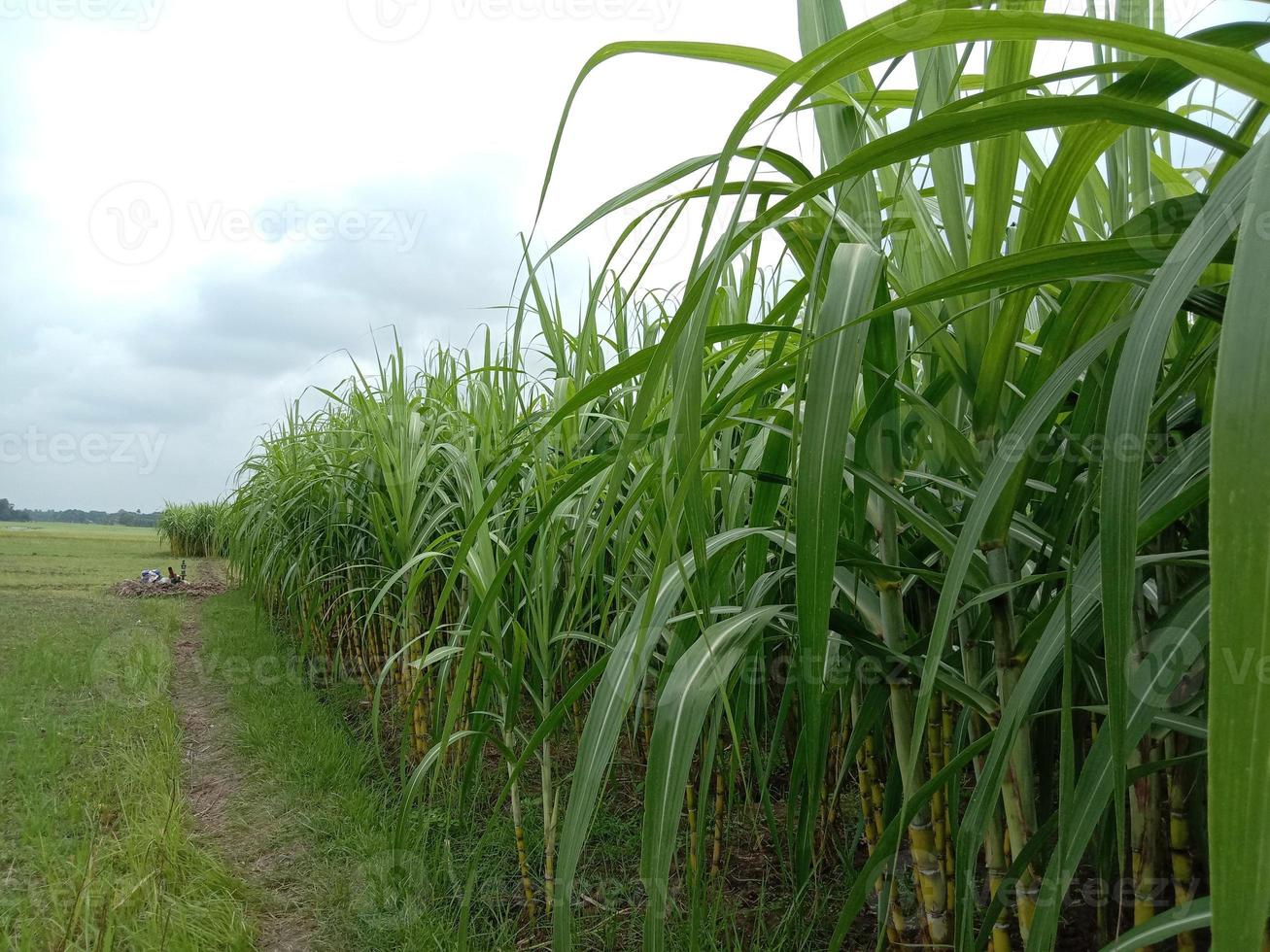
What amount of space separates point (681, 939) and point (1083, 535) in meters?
0.92

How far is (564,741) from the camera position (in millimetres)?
1725

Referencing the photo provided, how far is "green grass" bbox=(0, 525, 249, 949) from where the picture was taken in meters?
1.16

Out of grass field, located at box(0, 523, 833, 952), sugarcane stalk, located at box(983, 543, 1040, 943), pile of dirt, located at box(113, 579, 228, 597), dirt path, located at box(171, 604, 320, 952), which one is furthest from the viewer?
pile of dirt, located at box(113, 579, 228, 597)

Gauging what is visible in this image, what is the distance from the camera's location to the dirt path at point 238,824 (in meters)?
1.27

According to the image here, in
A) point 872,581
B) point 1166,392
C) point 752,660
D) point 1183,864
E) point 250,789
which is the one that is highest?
point 1166,392

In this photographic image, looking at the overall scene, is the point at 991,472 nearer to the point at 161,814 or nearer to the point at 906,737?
the point at 906,737

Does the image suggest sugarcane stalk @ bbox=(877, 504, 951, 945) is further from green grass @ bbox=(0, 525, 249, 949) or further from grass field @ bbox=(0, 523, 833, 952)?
green grass @ bbox=(0, 525, 249, 949)

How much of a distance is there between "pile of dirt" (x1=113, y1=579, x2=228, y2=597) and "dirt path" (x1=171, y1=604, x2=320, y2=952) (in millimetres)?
3022

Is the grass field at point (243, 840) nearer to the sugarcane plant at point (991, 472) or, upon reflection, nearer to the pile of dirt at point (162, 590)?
the sugarcane plant at point (991, 472)

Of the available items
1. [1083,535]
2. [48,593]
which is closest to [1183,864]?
[1083,535]

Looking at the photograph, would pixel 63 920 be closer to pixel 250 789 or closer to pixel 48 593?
pixel 250 789

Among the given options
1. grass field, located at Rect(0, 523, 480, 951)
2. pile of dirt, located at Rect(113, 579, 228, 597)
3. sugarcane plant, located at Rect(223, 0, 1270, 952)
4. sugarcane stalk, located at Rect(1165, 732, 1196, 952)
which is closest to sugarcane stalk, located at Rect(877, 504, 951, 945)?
sugarcane plant, located at Rect(223, 0, 1270, 952)

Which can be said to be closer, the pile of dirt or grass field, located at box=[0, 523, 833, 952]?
grass field, located at box=[0, 523, 833, 952]

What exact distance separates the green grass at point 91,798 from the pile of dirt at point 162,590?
5.86 feet
